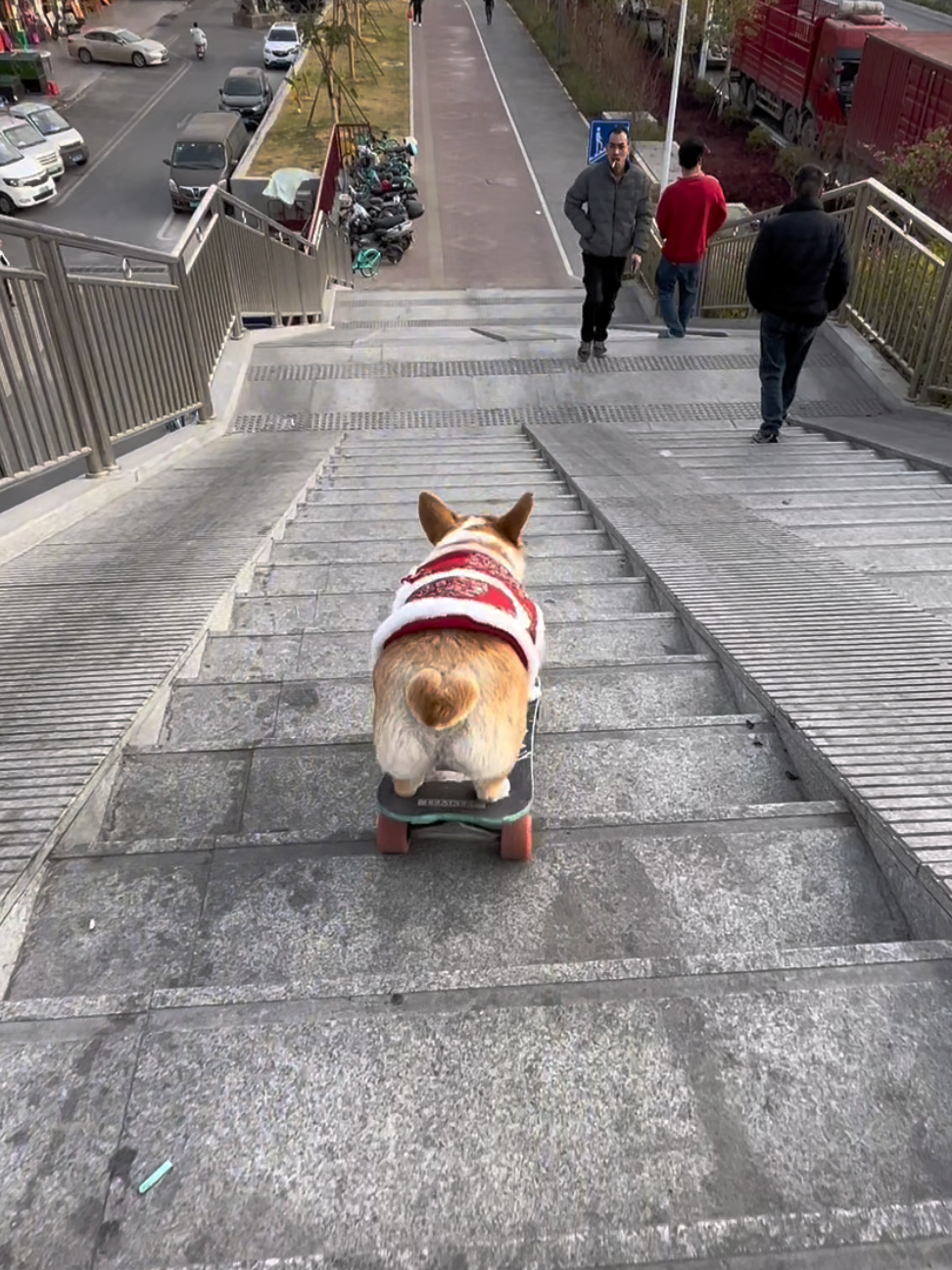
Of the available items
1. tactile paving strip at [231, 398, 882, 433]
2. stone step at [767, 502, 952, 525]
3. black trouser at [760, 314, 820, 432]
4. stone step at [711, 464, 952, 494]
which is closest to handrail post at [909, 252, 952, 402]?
tactile paving strip at [231, 398, 882, 433]

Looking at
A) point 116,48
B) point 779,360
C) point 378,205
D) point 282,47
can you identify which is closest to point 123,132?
point 282,47

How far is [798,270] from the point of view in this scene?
208 inches

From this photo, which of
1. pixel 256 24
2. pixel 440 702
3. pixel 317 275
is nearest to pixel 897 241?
pixel 440 702

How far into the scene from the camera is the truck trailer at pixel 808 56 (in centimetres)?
1805

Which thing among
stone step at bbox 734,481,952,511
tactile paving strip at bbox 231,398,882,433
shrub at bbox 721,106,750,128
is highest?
stone step at bbox 734,481,952,511

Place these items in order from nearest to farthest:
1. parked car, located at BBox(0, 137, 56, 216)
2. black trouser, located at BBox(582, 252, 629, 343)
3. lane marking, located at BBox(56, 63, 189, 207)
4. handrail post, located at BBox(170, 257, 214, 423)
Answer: handrail post, located at BBox(170, 257, 214, 423) → black trouser, located at BBox(582, 252, 629, 343) → parked car, located at BBox(0, 137, 56, 216) → lane marking, located at BBox(56, 63, 189, 207)

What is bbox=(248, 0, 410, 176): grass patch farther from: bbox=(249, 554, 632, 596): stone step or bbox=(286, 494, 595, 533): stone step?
bbox=(249, 554, 632, 596): stone step

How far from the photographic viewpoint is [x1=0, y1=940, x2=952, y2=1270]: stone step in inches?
48.6

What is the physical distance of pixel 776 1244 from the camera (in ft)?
3.92

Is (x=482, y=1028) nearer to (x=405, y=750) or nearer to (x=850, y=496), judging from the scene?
(x=405, y=750)

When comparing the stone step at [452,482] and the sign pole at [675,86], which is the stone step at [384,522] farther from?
the sign pole at [675,86]

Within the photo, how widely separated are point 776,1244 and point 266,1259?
72 centimetres

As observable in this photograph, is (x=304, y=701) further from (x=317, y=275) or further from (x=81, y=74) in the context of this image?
(x=81, y=74)

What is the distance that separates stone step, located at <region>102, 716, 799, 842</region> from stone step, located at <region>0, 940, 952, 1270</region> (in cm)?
57
